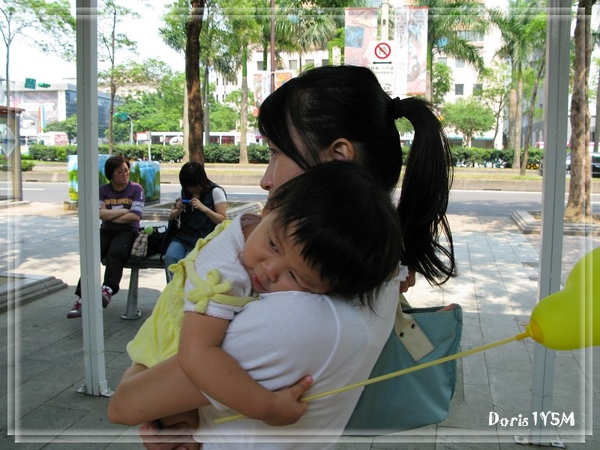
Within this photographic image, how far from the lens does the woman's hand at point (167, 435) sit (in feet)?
3.21

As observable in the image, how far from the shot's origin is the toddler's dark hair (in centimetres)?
86

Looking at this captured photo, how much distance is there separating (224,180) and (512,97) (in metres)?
18.3

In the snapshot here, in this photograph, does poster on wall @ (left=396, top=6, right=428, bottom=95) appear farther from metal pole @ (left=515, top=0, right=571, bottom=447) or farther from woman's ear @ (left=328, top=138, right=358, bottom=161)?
woman's ear @ (left=328, top=138, right=358, bottom=161)

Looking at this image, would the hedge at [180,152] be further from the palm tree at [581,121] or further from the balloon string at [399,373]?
the balloon string at [399,373]

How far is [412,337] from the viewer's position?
1.08m

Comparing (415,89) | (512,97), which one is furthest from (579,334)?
(512,97)

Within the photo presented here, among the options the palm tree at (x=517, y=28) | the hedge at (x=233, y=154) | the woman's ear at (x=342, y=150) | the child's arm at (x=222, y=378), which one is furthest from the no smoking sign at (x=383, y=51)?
the hedge at (x=233, y=154)

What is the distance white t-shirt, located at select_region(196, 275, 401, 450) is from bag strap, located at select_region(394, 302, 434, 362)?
7 centimetres

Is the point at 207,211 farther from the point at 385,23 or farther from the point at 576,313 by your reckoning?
the point at 576,313

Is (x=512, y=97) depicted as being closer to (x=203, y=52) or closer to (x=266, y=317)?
(x=203, y=52)

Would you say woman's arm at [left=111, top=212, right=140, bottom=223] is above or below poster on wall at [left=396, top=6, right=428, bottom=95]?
below

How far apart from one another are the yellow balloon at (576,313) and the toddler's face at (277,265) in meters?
0.40

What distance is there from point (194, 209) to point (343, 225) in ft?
14.0

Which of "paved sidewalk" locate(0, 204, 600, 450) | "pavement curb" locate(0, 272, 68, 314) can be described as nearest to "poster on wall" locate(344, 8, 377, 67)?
"paved sidewalk" locate(0, 204, 600, 450)
